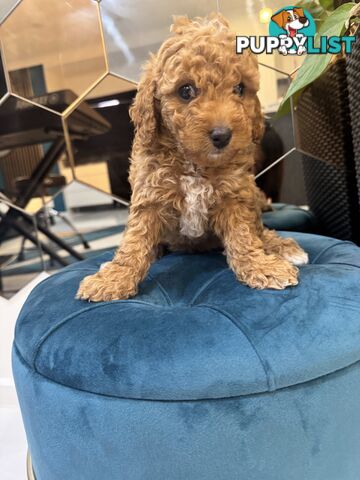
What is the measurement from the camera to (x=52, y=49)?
195cm

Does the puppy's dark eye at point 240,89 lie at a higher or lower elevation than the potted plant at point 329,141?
higher

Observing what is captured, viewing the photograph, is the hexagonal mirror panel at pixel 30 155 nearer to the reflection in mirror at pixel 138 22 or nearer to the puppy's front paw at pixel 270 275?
the reflection in mirror at pixel 138 22

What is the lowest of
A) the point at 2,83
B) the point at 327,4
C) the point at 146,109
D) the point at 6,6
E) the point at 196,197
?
the point at 196,197

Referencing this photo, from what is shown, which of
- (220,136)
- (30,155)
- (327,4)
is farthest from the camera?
(30,155)

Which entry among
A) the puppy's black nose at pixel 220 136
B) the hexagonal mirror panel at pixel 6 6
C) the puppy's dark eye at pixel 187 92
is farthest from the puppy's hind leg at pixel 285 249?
the hexagonal mirror panel at pixel 6 6

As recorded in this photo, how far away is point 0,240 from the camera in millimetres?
2213

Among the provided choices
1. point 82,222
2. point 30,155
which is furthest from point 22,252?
point 30,155

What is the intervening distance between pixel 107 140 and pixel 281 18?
3.06 ft

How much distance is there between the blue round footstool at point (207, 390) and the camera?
85 cm

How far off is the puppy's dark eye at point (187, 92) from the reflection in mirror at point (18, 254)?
1.34 meters

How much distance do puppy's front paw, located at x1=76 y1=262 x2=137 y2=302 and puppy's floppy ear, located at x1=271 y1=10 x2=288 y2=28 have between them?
1.19 m

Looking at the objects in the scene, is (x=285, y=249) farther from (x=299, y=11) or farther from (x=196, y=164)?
(x=299, y=11)

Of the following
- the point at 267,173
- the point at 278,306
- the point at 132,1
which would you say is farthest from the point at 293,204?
the point at 278,306

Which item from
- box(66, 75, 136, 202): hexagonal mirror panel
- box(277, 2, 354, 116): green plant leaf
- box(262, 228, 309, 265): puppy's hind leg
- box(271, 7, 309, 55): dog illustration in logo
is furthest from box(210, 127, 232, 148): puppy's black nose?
box(66, 75, 136, 202): hexagonal mirror panel
